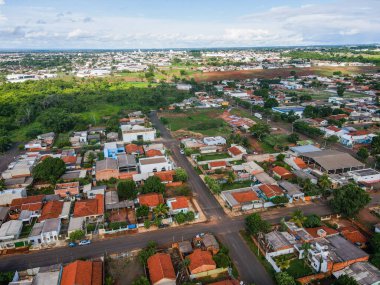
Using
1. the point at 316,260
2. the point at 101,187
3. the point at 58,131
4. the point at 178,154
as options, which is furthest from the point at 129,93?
the point at 316,260

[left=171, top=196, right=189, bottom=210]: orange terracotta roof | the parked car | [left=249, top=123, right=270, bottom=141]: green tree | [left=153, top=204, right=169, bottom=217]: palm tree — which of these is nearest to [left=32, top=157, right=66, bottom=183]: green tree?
the parked car

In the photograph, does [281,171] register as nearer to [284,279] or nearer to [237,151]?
[237,151]

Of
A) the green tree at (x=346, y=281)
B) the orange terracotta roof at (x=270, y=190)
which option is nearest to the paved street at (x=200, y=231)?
the orange terracotta roof at (x=270, y=190)

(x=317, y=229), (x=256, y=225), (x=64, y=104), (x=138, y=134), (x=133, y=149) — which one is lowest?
(x=317, y=229)

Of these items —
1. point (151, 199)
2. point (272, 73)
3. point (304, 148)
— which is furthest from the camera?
point (272, 73)

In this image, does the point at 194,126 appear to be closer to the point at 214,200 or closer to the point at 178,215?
the point at 214,200

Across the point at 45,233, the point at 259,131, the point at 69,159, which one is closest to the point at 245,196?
the point at 45,233
